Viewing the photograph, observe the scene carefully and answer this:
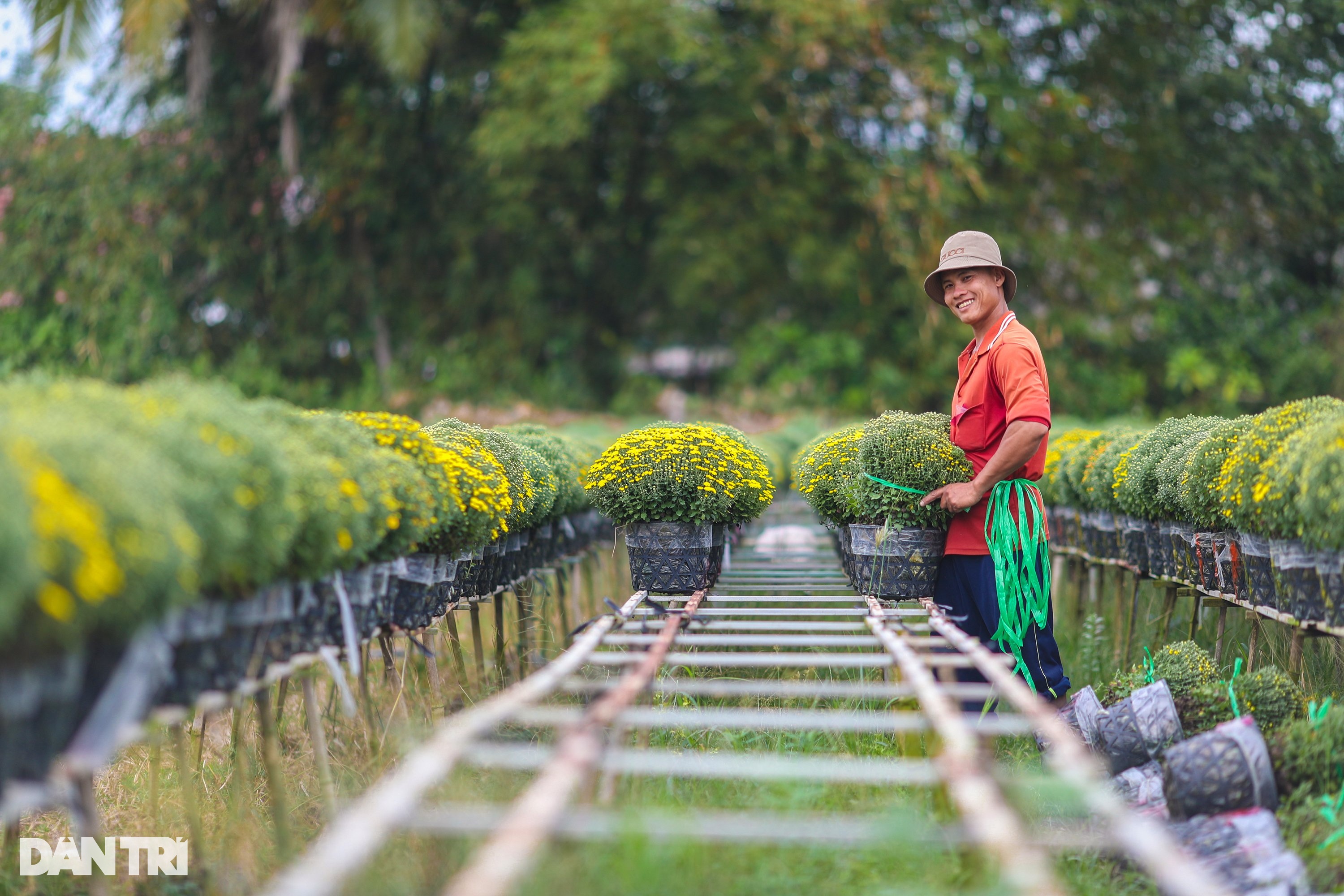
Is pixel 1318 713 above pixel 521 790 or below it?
above

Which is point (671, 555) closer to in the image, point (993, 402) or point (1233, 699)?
point (993, 402)

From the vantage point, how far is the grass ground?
2.84m

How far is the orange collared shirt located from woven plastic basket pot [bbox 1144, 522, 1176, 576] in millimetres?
838

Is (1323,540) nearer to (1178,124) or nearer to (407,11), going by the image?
(407,11)

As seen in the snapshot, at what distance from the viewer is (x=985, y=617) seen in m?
4.58

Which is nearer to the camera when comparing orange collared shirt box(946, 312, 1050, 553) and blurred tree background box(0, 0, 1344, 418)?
orange collared shirt box(946, 312, 1050, 553)

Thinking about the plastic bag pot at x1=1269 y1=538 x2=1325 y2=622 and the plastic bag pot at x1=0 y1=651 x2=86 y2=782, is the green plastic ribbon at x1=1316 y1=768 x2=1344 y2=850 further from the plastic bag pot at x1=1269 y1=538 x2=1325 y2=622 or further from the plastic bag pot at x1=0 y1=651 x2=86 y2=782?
the plastic bag pot at x1=0 y1=651 x2=86 y2=782

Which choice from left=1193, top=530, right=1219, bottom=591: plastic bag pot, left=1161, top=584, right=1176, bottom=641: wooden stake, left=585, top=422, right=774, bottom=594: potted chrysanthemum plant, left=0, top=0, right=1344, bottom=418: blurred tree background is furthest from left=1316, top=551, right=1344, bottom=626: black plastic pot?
left=0, top=0, right=1344, bottom=418: blurred tree background

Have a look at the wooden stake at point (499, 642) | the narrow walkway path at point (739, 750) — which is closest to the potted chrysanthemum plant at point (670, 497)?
the narrow walkway path at point (739, 750)

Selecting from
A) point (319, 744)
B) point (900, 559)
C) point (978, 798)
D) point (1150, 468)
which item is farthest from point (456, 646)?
point (978, 798)

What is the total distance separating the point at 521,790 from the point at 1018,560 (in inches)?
87.1

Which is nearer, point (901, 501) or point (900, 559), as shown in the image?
point (901, 501)

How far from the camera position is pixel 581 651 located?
11.6ft

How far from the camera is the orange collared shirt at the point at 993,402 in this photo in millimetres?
4297
